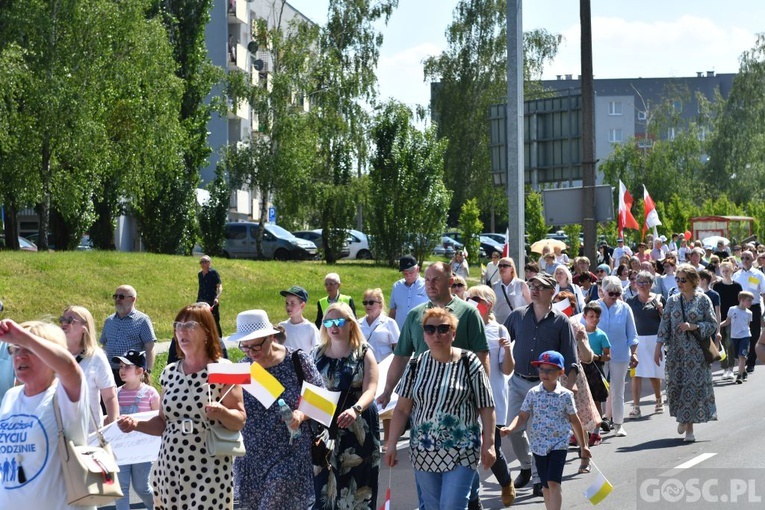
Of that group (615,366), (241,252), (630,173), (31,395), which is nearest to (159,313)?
(615,366)

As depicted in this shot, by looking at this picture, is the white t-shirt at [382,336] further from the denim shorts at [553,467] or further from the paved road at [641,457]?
the denim shorts at [553,467]

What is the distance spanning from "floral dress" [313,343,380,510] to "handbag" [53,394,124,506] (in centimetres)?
239

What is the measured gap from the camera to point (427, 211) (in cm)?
4203

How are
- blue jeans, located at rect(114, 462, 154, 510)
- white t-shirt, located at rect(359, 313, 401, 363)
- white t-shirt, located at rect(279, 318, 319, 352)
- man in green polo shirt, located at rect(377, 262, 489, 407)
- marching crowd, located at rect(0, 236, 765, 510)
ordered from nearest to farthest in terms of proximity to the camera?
marching crowd, located at rect(0, 236, 765, 510) < man in green polo shirt, located at rect(377, 262, 489, 407) < blue jeans, located at rect(114, 462, 154, 510) < white t-shirt, located at rect(279, 318, 319, 352) < white t-shirt, located at rect(359, 313, 401, 363)

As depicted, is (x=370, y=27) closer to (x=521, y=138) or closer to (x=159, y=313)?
(x=159, y=313)

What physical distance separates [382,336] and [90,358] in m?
5.10

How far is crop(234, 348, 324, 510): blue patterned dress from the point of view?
732 centimetres

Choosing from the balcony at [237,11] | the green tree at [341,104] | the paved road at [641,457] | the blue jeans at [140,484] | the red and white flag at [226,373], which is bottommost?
the paved road at [641,457]

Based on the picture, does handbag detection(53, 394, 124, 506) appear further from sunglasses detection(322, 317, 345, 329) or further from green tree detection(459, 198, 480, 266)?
green tree detection(459, 198, 480, 266)

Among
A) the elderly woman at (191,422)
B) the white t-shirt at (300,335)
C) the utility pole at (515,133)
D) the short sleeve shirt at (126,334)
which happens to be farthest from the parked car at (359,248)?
the elderly woman at (191,422)

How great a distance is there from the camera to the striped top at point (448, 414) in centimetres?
723

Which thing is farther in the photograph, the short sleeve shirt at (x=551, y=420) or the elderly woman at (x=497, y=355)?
the elderly woman at (x=497, y=355)

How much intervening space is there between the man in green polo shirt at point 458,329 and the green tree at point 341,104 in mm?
36601

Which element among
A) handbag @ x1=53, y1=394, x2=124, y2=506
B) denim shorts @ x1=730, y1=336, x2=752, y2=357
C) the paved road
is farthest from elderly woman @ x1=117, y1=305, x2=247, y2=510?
denim shorts @ x1=730, y1=336, x2=752, y2=357
